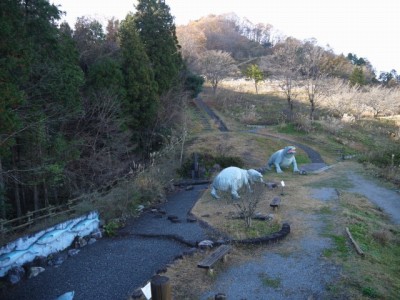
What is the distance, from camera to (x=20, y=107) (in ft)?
36.1

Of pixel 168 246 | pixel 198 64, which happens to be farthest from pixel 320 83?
pixel 168 246

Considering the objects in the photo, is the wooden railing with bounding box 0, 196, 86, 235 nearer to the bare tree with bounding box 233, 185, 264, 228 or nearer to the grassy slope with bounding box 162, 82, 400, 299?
the grassy slope with bounding box 162, 82, 400, 299

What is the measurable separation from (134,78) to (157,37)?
463 centimetres

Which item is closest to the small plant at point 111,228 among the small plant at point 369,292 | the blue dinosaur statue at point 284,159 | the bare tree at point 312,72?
the small plant at point 369,292

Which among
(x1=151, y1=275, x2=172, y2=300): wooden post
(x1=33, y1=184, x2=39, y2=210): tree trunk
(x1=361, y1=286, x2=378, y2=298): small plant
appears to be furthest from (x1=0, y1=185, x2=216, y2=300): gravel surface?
(x1=151, y1=275, x2=172, y2=300): wooden post

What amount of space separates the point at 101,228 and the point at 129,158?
6414mm

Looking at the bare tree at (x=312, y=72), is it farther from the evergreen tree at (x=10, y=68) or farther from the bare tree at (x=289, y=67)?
the evergreen tree at (x=10, y=68)

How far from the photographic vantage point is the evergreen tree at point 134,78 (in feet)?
60.5

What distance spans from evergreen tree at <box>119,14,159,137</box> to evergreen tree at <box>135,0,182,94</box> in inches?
95.1

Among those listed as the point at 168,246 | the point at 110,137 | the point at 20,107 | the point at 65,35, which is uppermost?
the point at 65,35

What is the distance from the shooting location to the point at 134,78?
734 inches

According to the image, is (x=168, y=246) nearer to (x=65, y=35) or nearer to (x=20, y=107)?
(x=20, y=107)

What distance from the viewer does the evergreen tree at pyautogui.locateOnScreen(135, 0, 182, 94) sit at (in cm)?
2180

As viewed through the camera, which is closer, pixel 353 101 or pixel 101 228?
pixel 101 228
